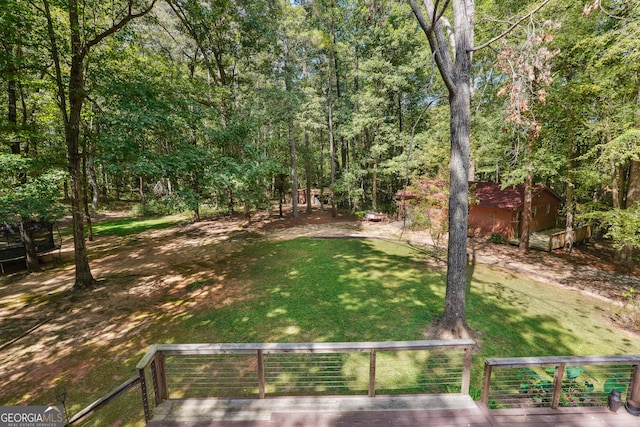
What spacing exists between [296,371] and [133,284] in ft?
24.2

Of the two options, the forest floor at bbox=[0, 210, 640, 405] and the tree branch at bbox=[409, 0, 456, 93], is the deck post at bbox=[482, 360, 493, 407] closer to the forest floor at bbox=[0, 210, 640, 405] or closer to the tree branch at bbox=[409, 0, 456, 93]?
the tree branch at bbox=[409, 0, 456, 93]

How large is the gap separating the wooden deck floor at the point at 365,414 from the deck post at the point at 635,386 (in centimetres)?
23

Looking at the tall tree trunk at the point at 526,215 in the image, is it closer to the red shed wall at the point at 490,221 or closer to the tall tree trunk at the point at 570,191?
the tall tree trunk at the point at 570,191

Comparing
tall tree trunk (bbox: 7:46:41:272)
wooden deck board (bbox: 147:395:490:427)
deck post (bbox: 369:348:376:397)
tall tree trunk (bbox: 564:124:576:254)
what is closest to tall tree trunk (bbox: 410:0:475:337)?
wooden deck board (bbox: 147:395:490:427)

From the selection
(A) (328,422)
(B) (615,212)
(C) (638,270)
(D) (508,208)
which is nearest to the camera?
(A) (328,422)

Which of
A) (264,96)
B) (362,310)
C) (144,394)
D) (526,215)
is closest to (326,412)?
(144,394)

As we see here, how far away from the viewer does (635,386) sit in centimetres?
325

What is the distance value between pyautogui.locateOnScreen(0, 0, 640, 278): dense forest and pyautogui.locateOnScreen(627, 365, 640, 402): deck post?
3.92 metres

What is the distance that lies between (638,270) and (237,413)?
16.2 metres

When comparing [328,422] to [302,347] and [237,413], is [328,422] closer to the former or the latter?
[302,347]

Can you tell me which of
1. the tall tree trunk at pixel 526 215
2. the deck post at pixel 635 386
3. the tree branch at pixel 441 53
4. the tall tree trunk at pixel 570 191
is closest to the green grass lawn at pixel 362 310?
the deck post at pixel 635 386

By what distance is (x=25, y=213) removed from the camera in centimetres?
617

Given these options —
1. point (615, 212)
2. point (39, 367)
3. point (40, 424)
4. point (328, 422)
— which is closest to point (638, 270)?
point (615, 212)

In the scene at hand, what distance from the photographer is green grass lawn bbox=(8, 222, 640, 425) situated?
230 inches
